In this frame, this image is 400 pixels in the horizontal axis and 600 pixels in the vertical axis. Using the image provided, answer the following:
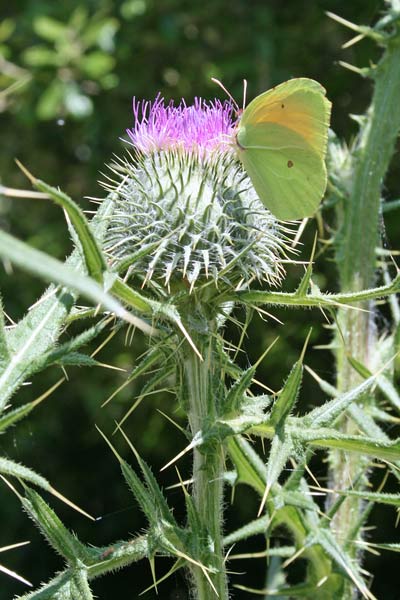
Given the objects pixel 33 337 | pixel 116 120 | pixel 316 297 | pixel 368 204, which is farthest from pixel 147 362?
pixel 116 120

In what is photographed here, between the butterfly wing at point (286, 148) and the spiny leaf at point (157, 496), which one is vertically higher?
the butterfly wing at point (286, 148)

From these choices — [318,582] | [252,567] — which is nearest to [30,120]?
[252,567]

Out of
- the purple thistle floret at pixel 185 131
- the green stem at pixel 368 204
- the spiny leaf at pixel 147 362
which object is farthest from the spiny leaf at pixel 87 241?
the green stem at pixel 368 204

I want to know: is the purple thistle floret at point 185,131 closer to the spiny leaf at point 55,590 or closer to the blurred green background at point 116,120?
the spiny leaf at point 55,590

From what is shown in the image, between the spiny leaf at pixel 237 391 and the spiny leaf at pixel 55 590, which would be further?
the spiny leaf at pixel 237 391

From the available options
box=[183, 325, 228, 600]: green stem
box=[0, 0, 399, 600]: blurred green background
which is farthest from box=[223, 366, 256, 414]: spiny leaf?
box=[0, 0, 399, 600]: blurred green background

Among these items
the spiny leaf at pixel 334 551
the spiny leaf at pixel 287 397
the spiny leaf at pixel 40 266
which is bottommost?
the spiny leaf at pixel 334 551

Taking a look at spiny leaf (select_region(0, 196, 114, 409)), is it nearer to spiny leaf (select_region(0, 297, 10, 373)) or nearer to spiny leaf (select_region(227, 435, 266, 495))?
spiny leaf (select_region(0, 297, 10, 373))

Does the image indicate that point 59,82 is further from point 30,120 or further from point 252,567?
point 252,567
